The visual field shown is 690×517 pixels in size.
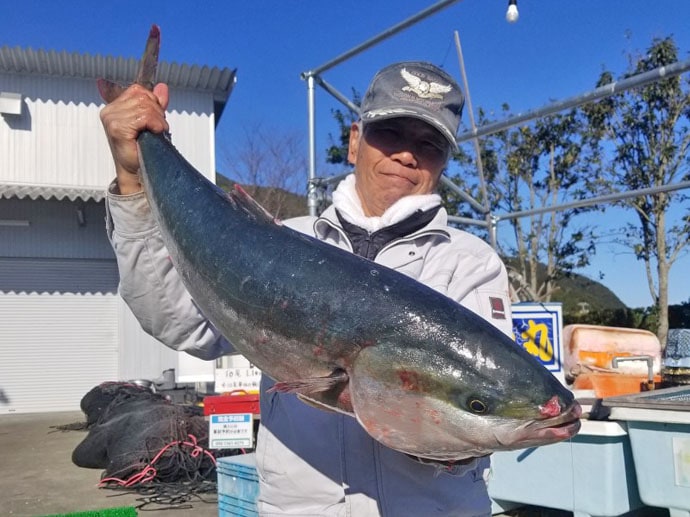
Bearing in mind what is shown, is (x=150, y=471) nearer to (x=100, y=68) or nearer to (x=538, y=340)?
(x=538, y=340)

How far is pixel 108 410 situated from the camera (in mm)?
8789

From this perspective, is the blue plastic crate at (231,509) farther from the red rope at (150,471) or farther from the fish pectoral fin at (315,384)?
the fish pectoral fin at (315,384)

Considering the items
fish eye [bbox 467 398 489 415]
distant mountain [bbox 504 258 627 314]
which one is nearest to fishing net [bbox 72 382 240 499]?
fish eye [bbox 467 398 489 415]

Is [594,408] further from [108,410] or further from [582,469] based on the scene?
[108,410]

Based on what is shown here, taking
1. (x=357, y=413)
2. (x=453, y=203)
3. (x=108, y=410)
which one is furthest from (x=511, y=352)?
(x=453, y=203)

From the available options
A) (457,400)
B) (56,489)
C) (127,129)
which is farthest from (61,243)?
(457,400)

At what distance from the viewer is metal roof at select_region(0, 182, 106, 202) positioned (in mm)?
12719

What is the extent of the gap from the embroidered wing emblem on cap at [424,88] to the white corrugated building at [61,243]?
12.4m

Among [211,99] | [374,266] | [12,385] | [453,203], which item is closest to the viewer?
[374,266]

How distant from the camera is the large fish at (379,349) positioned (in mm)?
1388

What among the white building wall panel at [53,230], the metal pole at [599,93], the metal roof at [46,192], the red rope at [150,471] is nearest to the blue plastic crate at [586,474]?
the metal pole at [599,93]

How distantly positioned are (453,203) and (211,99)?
6.13m

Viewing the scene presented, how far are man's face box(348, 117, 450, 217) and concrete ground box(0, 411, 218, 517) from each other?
4397 mm

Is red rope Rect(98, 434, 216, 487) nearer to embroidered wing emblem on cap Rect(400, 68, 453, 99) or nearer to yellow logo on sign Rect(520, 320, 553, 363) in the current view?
yellow logo on sign Rect(520, 320, 553, 363)
